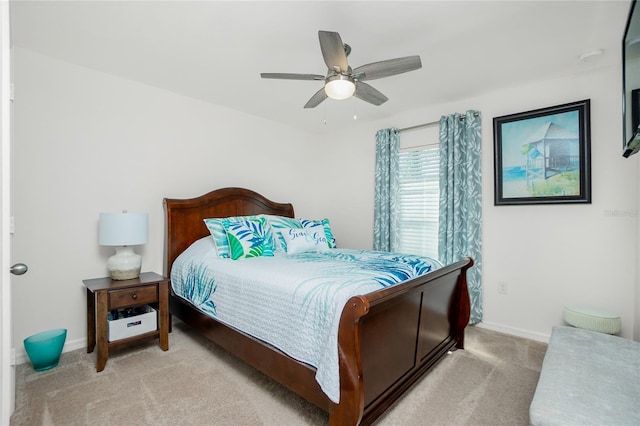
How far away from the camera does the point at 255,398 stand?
6.33 feet

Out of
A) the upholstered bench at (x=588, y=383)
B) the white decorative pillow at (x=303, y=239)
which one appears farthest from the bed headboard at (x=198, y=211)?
the upholstered bench at (x=588, y=383)

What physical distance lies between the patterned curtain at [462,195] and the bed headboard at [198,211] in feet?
7.34

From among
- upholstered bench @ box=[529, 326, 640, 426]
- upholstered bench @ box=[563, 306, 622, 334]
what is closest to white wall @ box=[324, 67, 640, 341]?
upholstered bench @ box=[563, 306, 622, 334]

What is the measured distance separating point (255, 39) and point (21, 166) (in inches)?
83.0

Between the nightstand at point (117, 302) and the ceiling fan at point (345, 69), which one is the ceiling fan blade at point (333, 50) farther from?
the nightstand at point (117, 302)

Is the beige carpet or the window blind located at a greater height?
the window blind

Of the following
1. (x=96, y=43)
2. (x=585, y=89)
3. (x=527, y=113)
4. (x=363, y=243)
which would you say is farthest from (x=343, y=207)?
(x=96, y=43)

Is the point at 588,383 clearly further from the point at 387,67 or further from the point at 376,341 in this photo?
the point at 387,67

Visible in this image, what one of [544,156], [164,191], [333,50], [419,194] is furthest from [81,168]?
[544,156]

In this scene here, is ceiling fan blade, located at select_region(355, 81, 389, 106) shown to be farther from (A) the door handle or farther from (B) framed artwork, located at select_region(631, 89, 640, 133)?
(A) the door handle

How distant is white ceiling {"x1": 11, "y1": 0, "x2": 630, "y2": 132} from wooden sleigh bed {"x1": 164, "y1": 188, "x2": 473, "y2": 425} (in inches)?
54.6

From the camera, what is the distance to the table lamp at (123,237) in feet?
8.00

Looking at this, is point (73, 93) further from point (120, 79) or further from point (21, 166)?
point (21, 166)

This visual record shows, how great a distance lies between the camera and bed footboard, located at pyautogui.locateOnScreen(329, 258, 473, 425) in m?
1.44
